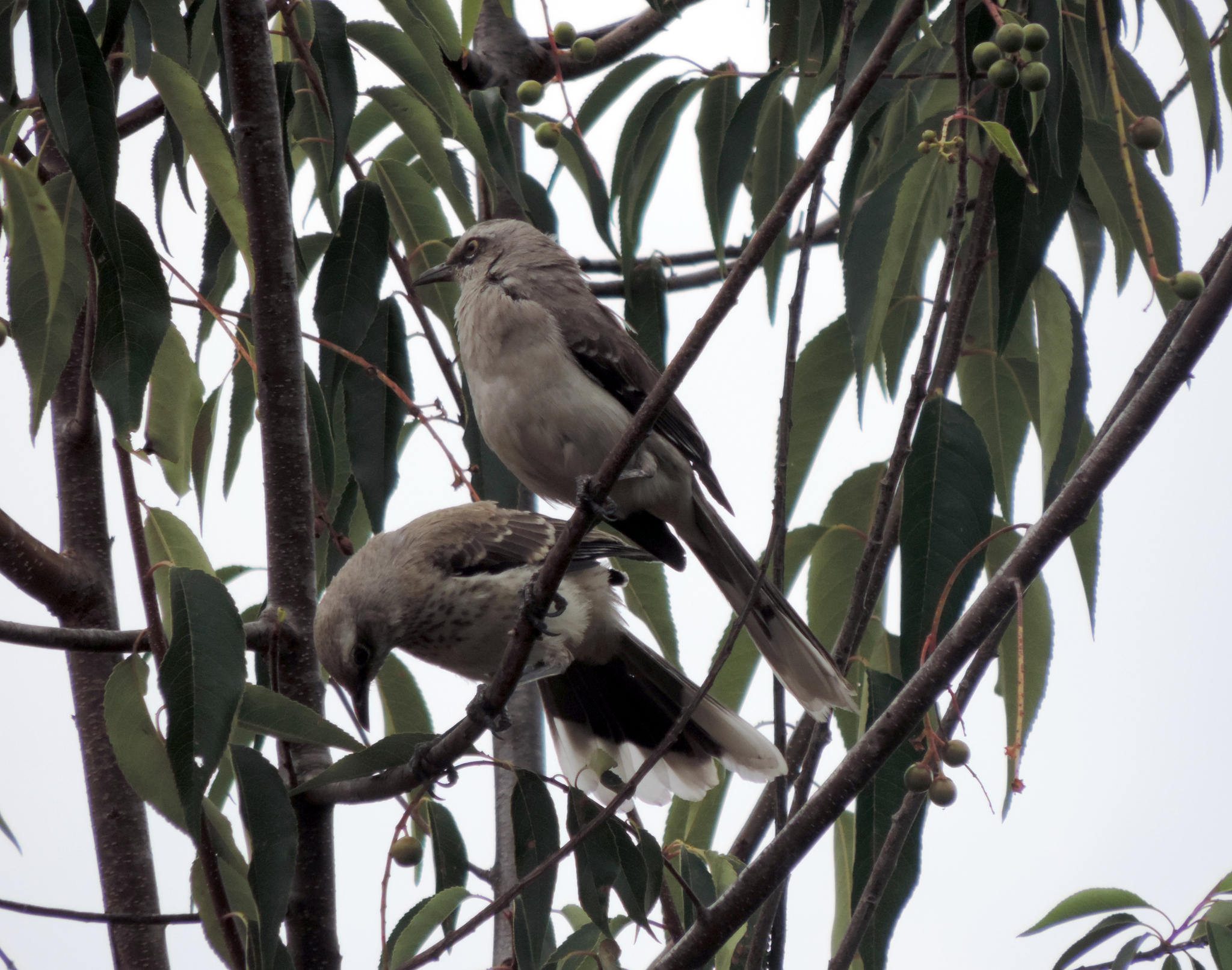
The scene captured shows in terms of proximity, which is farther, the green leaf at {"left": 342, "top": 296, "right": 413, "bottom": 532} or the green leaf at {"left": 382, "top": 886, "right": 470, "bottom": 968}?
the green leaf at {"left": 342, "top": 296, "right": 413, "bottom": 532}

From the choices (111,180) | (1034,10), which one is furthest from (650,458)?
(111,180)

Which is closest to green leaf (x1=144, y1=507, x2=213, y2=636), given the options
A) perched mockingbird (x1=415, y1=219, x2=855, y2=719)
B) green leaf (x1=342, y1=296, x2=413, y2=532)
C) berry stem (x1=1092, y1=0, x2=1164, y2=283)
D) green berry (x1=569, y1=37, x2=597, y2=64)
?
green leaf (x1=342, y1=296, x2=413, y2=532)

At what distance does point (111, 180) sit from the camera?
6.52 ft

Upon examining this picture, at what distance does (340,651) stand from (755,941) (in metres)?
1.32

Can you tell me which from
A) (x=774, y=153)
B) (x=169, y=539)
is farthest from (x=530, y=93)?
(x=169, y=539)

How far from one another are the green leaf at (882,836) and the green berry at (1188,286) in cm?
87

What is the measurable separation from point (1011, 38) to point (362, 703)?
2058 mm

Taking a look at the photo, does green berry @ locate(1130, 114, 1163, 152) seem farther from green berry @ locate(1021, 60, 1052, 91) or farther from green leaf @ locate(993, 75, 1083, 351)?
green berry @ locate(1021, 60, 1052, 91)

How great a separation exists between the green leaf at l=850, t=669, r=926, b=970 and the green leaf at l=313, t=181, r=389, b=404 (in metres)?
1.30

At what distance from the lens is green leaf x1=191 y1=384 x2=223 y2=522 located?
2951 millimetres

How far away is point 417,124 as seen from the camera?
298cm

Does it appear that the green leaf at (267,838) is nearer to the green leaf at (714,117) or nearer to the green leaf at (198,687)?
the green leaf at (198,687)

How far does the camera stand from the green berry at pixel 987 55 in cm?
207

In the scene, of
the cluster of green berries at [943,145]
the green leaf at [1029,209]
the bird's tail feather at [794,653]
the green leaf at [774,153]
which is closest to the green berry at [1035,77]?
the cluster of green berries at [943,145]
